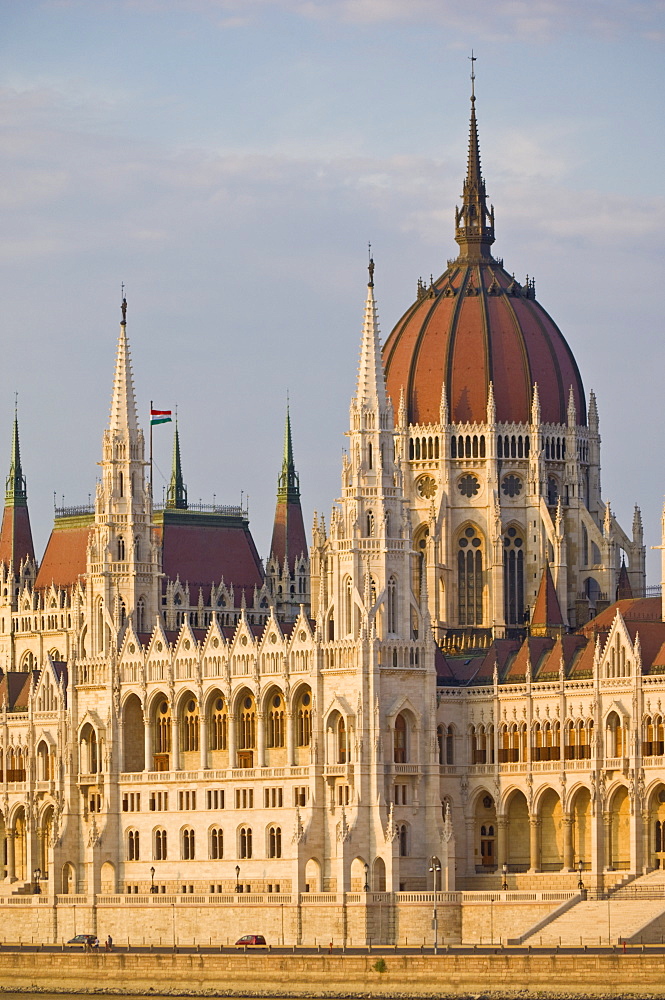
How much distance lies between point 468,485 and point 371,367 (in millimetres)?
22149

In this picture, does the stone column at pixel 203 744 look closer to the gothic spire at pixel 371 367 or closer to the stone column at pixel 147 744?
the stone column at pixel 147 744

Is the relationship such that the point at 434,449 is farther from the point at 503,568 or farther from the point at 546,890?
the point at 546,890

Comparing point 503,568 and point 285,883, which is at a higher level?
point 503,568

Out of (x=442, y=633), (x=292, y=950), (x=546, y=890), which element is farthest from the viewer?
(x=442, y=633)

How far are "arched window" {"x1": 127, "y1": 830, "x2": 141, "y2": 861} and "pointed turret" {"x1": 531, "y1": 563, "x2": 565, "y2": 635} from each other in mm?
23095

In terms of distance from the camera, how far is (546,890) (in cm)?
15775

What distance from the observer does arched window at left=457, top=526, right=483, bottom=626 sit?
608 feet

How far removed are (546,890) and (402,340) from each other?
43.4 meters

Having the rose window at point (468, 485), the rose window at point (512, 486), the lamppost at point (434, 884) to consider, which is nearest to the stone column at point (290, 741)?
the lamppost at point (434, 884)

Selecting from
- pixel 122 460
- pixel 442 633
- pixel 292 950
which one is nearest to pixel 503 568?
pixel 442 633

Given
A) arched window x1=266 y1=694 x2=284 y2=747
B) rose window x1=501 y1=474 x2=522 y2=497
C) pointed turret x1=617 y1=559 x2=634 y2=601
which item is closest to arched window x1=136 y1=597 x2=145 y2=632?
arched window x1=266 y1=694 x2=284 y2=747

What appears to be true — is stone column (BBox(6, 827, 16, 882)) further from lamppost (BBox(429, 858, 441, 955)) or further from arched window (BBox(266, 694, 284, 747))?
lamppost (BBox(429, 858, 441, 955))

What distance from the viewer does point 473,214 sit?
193875mm

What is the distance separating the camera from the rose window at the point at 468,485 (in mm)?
187875
